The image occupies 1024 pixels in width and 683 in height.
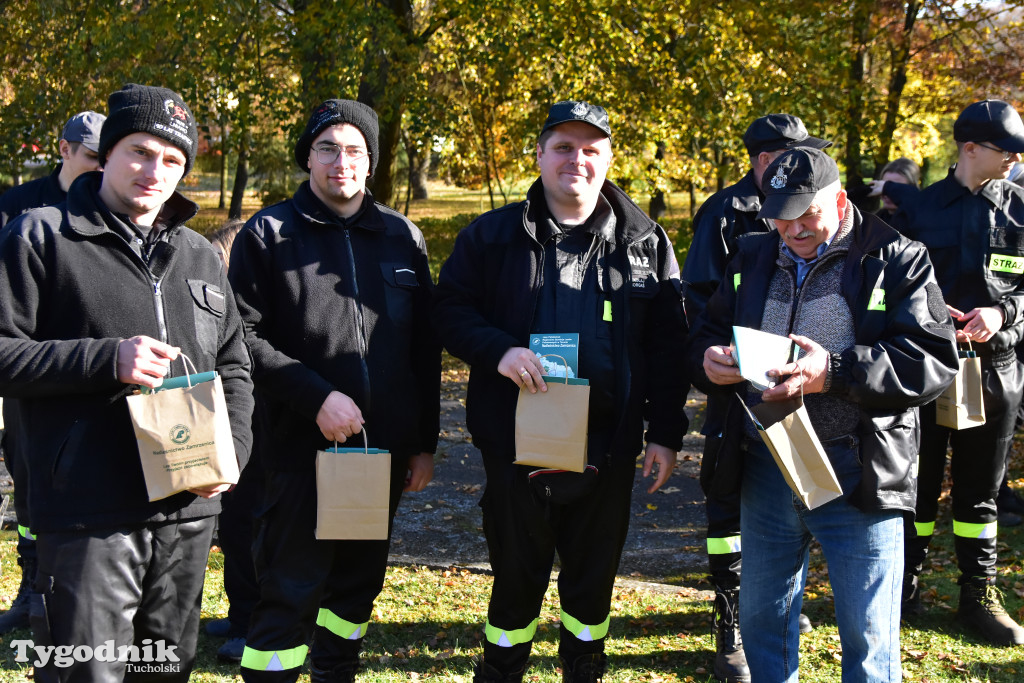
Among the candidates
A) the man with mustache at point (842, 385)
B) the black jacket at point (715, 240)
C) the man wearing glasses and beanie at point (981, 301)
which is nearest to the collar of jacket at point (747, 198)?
the black jacket at point (715, 240)

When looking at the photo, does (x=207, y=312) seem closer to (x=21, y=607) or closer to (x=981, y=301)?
(x=21, y=607)

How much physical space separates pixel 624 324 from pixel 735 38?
820cm

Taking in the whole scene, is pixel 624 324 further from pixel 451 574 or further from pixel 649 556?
pixel 649 556

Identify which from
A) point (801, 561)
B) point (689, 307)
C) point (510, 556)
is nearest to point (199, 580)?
point (510, 556)

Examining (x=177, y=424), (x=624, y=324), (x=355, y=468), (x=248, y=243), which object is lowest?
(x=355, y=468)

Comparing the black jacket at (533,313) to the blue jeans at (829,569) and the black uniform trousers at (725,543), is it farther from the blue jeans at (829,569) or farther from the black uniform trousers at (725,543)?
the black uniform trousers at (725,543)

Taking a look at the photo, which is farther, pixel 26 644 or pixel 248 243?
pixel 26 644

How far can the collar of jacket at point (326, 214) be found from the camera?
360 centimetres

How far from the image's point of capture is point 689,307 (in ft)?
14.5

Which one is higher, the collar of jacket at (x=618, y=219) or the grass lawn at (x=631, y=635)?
the collar of jacket at (x=618, y=219)

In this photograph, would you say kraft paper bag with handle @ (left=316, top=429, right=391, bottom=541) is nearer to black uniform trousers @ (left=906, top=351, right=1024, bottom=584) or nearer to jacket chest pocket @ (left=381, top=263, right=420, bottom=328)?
jacket chest pocket @ (left=381, top=263, right=420, bottom=328)

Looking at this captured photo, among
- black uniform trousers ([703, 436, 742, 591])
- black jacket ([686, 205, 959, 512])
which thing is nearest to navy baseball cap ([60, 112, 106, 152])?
black uniform trousers ([703, 436, 742, 591])

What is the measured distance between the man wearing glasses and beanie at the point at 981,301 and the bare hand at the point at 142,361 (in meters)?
3.34

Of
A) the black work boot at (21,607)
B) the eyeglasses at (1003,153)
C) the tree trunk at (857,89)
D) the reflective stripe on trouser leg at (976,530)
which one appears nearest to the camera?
the eyeglasses at (1003,153)
